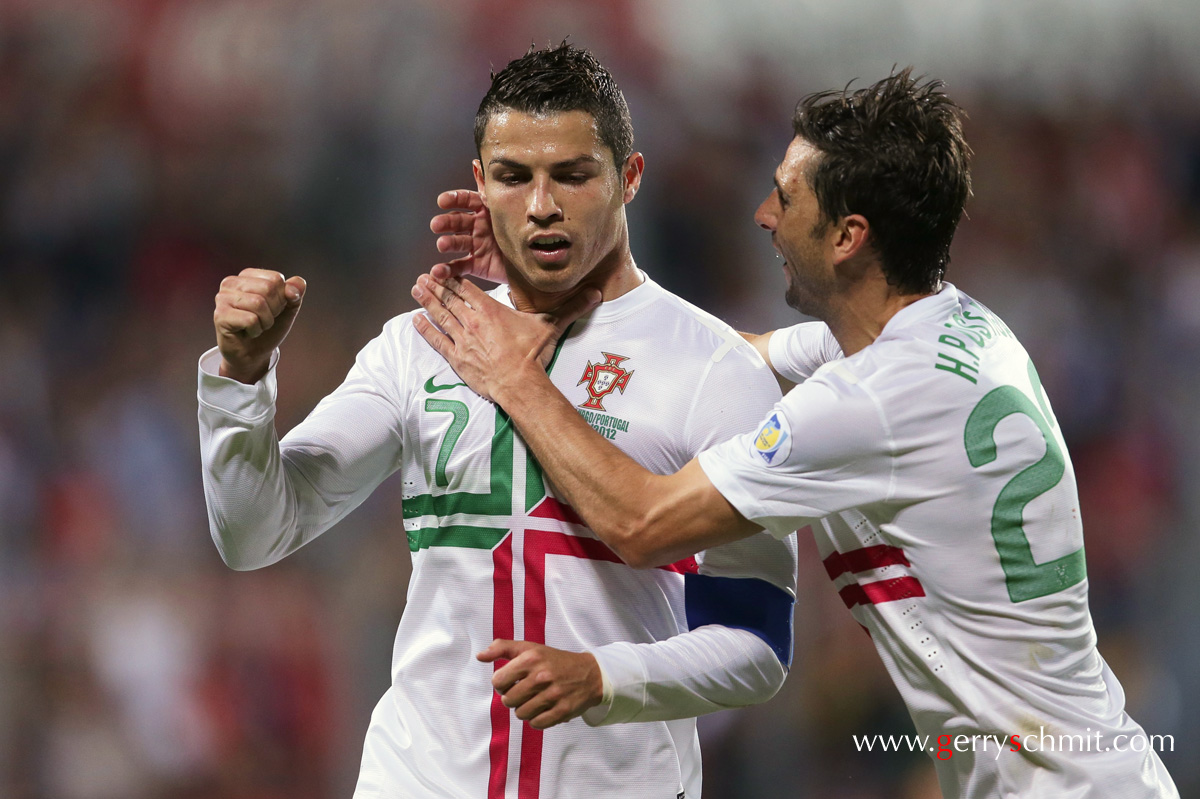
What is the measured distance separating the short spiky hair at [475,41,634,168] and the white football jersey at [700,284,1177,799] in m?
0.67

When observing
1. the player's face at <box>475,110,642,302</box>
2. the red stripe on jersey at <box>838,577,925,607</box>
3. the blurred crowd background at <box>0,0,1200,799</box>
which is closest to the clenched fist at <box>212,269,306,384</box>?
the player's face at <box>475,110,642,302</box>

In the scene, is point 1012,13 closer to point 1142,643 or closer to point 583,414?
point 1142,643

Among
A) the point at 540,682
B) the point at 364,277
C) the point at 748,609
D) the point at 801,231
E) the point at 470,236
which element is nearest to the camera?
the point at 540,682

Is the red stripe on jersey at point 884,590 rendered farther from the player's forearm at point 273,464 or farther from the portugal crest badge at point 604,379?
the player's forearm at point 273,464

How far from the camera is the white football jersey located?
2131 millimetres

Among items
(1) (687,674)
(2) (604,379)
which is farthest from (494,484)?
Answer: (1) (687,674)

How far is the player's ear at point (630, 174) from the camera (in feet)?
8.02

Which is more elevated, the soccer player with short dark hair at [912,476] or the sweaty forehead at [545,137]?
the sweaty forehead at [545,137]

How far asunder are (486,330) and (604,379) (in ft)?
0.85

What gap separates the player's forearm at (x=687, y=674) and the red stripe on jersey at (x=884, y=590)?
226mm

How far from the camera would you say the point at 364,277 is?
5.11 meters

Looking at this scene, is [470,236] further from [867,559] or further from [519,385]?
[867,559]

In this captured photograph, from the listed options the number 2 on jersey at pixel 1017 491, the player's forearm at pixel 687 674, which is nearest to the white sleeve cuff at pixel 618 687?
the player's forearm at pixel 687 674

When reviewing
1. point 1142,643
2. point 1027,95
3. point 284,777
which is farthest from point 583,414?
point 1027,95
